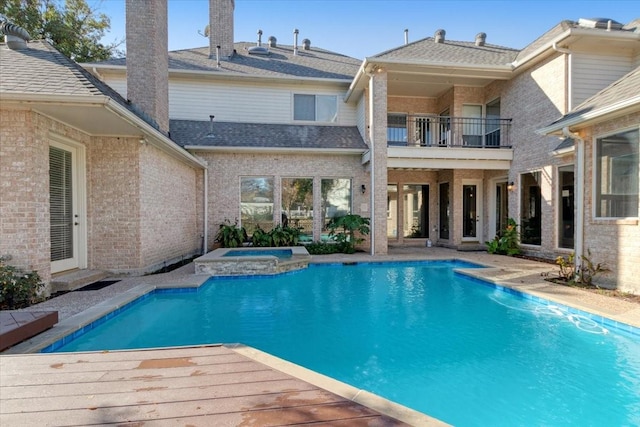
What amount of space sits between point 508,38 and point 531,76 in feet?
19.8

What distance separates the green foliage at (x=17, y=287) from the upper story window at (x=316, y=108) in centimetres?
923

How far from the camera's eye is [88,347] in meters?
3.81

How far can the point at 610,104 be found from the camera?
5.47 meters

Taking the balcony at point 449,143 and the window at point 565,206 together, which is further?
the balcony at point 449,143

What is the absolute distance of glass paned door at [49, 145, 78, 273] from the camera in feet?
19.8

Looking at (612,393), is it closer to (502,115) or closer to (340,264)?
(340,264)

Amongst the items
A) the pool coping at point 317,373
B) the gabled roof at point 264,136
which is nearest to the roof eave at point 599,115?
the pool coping at point 317,373

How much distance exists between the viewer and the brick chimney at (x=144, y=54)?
838cm

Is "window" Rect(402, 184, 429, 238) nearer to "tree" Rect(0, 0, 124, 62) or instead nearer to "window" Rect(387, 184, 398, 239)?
"window" Rect(387, 184, 398, 239)

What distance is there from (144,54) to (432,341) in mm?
9495

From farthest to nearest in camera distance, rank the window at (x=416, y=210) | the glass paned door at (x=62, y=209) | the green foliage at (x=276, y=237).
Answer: the window at (x=416, y=210), the green foliage at (x=276, y=237), the glass paned door at (x=62, y=209)

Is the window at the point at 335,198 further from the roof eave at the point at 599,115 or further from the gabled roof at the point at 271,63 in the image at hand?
the roof eave at the point at 599,115

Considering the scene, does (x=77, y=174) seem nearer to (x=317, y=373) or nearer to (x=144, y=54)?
(x=144, y=54)

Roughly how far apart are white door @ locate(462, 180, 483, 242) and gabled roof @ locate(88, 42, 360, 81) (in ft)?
20.5
